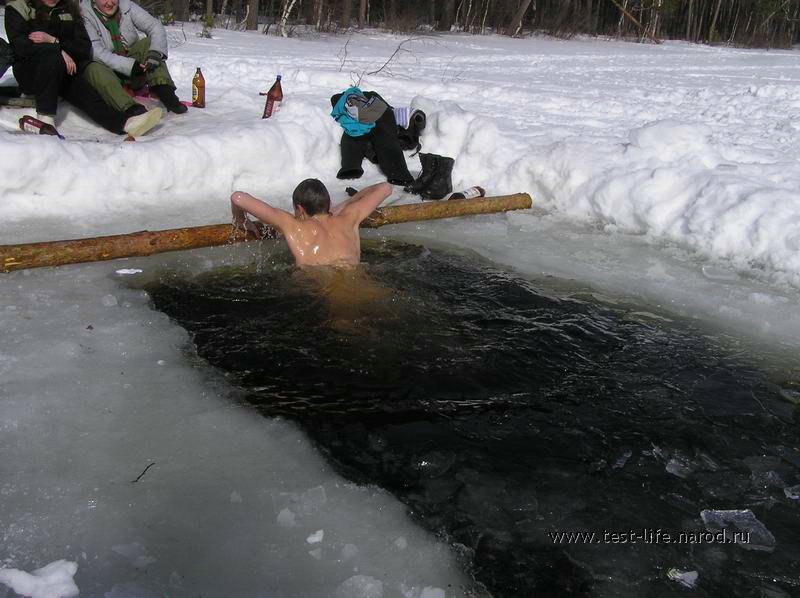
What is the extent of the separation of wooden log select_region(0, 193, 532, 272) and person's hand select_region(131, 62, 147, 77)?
286cm

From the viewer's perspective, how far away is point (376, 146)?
732 centimetres

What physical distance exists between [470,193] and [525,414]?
3.65m

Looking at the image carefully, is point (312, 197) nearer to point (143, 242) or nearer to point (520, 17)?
point (143, 242)

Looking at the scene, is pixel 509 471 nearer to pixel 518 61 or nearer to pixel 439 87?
pixel 439 87

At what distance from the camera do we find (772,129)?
8078 millimetres

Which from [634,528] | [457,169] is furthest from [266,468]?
[457,169]

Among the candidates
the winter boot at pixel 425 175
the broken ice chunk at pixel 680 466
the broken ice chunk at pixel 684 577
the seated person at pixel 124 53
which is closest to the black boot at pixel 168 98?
the seated person at pixel 124 53

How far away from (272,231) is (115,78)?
2.75 meters

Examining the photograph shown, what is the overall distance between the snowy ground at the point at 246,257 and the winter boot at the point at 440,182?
0.30 metres

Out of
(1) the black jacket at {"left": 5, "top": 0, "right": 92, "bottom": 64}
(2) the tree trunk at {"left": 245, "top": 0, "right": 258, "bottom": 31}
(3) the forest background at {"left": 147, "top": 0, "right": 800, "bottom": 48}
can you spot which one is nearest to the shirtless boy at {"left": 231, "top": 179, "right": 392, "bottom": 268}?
(1) the black jacket at {"left": 5, "top": 0, "right": 92, "bottom": 64}

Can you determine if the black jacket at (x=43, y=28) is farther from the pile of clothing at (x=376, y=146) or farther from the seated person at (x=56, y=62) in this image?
the pile of clothing at (x=376, y=146)

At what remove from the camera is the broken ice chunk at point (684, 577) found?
2.38m

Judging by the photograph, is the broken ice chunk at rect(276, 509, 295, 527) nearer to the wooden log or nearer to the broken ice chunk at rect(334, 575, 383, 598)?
the broken ice chunk at rect(334, 575, 383, 598)

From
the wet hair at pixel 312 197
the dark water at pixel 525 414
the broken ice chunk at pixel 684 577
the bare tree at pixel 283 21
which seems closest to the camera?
the broken ice chunk at pixel 684 577
